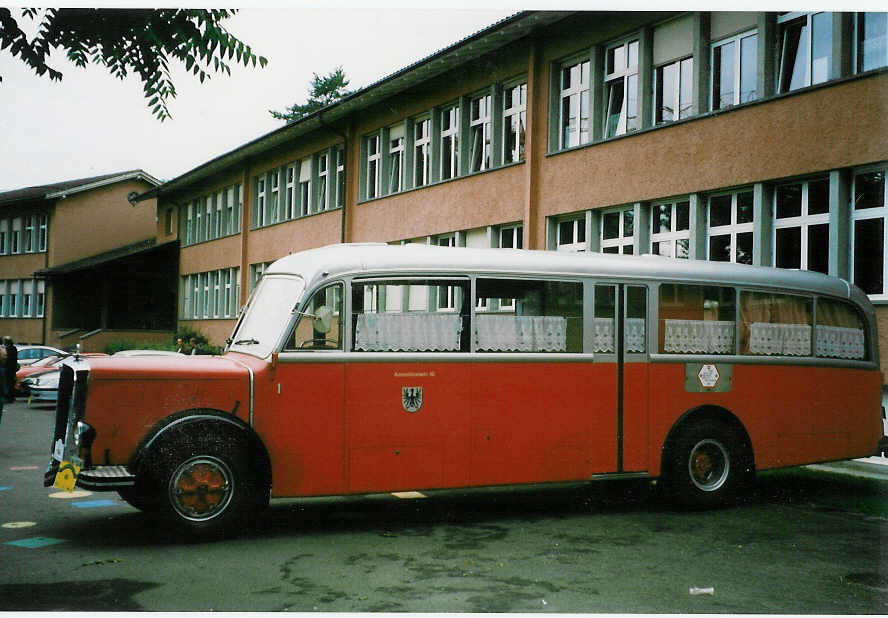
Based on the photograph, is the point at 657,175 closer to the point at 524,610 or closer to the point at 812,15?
the point at 812,15

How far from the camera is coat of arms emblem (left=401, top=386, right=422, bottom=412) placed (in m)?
7.91

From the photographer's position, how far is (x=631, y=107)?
16844mm

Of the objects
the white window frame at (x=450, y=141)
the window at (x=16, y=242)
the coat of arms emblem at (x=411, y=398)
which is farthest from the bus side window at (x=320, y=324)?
the white window frame at (x=450, y=141)

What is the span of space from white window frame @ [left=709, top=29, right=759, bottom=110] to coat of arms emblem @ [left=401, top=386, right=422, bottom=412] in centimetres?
871

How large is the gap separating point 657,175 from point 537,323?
8.38 meters

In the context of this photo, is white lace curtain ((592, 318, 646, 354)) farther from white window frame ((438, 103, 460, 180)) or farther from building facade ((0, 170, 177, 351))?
white window frame ((438, 103, 460, 180))

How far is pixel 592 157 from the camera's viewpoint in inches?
695

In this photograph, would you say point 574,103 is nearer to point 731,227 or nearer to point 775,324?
point 731,227

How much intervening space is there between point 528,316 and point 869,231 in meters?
Answer: 6.14

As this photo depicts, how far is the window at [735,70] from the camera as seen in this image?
46.4ft

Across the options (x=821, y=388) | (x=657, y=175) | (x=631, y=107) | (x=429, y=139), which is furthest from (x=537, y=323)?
(x=429, y=139)

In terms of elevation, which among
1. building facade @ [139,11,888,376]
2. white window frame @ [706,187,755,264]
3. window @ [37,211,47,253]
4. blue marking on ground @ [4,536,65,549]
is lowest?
blue marking on ground @ [4,536,65,549]

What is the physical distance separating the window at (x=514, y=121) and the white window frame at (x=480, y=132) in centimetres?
54

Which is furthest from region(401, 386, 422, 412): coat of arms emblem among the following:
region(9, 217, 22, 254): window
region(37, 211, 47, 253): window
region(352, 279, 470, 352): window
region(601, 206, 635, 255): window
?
region(601, 206, 635, 255): window
